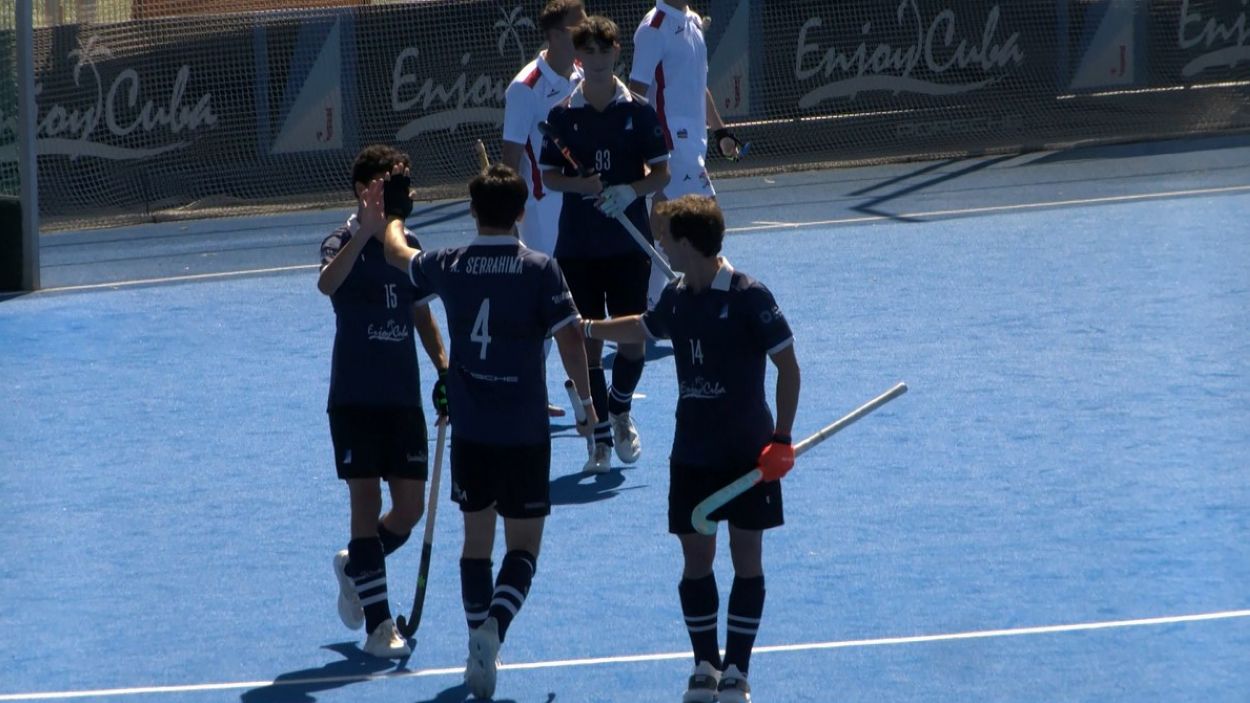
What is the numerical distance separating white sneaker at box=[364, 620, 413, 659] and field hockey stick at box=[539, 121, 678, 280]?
2387mm

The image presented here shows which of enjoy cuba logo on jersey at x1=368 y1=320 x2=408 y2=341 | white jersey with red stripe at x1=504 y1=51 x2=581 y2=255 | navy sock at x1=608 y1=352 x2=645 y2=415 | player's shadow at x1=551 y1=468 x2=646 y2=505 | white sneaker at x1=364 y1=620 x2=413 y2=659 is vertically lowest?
player's shadow at x1=551 y1=468 x2=646 y2=505

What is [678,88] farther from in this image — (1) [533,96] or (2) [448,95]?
(2) [448,95]

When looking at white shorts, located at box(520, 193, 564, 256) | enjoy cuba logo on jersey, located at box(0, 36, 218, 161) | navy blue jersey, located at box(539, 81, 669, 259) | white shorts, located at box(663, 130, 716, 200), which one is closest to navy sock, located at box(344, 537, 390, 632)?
navy blue jersey, located at box(539, 81, 669, 259)

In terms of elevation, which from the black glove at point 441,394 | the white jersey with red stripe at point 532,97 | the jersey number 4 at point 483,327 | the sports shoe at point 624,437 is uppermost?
the white jersey with red stripe at point 532,97

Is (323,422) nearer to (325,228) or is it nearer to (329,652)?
(329,652)

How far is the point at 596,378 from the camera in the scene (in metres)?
9.09

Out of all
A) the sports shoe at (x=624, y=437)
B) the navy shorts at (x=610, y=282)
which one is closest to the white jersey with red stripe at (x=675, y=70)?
the navy shorts at (x=610, y=282)

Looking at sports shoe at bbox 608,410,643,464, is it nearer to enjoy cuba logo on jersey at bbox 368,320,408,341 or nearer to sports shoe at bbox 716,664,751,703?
enjoy cuba logo on jersey at bbox 368,320,408,341

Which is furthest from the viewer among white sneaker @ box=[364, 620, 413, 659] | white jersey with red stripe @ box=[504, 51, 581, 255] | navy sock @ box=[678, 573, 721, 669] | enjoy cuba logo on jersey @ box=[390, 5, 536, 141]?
enjoy cuba logo on jersey @ box=[390, 5, 536, 141]

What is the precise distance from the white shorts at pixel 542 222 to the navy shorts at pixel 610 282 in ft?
5.54

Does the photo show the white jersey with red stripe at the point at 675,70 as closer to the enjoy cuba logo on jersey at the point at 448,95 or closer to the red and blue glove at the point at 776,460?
the red and blue glove at the point at 776,460

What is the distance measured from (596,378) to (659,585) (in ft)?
7.33

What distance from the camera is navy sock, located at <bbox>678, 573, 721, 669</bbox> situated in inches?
226

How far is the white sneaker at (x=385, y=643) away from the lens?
630cm
